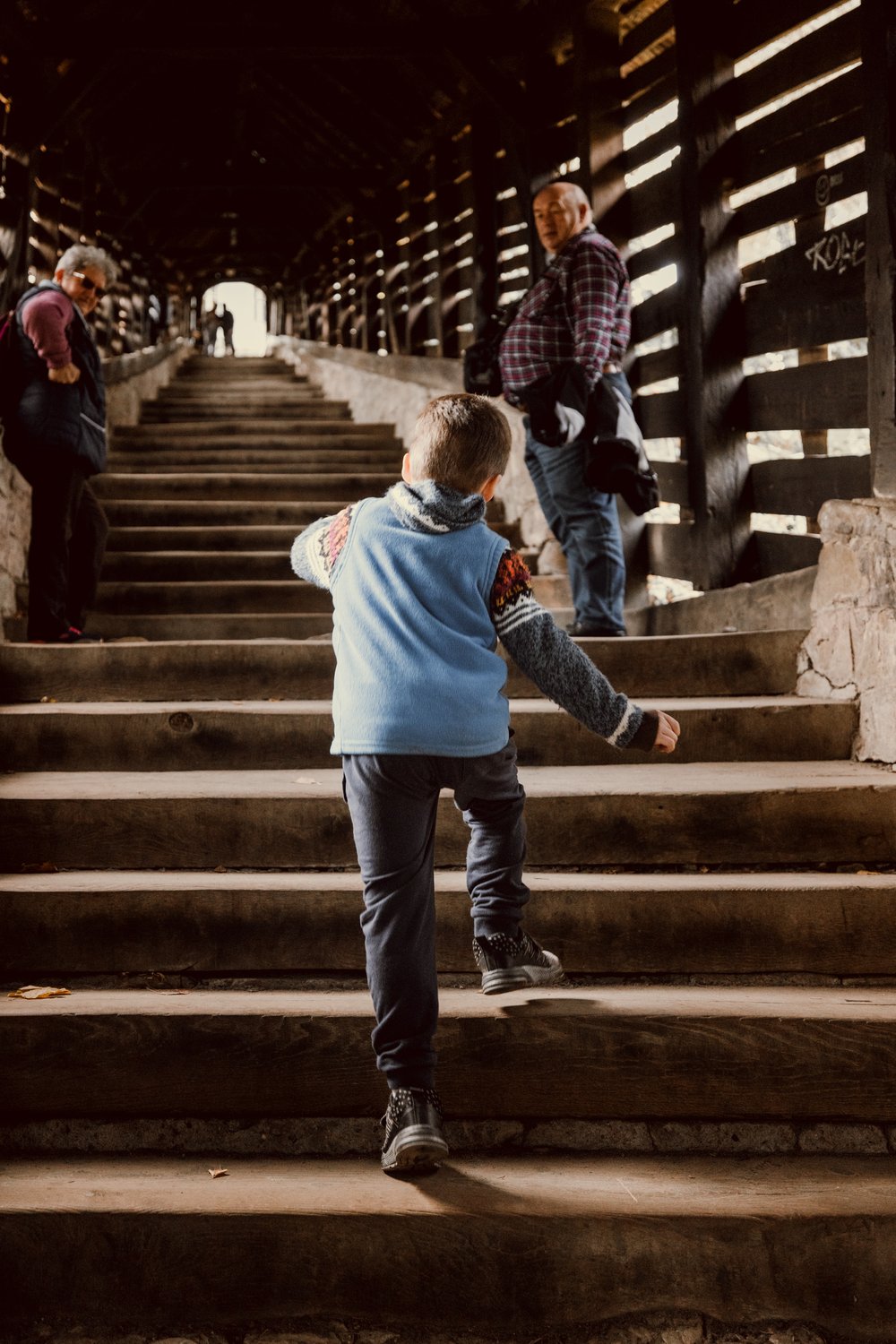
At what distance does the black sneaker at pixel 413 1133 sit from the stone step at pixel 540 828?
0.89m

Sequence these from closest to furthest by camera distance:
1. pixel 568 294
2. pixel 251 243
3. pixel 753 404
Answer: pixel 568 294 → pixel 753 404 → pixel 251 243

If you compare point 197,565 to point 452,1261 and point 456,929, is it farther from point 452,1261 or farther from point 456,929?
point 452,1261

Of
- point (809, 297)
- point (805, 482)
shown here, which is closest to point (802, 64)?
point (809, 297)

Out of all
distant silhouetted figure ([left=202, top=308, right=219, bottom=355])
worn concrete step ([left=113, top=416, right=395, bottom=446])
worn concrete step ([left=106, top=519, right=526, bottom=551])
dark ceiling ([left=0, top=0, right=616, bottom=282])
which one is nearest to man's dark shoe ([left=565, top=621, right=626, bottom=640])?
worn concrete step ([left=106, top=519, right=526, bottom=551])

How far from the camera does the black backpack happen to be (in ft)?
15.5

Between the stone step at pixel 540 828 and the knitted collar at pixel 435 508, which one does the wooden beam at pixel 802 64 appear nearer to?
the stone step at pixel 540 828

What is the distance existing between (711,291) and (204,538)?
2.76 m

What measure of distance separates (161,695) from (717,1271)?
Result: 2568 mm

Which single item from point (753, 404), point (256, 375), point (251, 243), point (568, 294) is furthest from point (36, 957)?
point (251, 243)

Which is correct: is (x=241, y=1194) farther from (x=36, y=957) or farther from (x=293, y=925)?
(x=36, y=957)

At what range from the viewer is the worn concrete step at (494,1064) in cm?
251

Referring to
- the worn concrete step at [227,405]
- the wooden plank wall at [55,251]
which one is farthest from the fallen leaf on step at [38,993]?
the worn concrete step at [227,405]

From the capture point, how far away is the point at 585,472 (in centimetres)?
444

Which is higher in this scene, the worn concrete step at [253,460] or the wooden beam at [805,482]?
the worn concrete step at [253,460]
